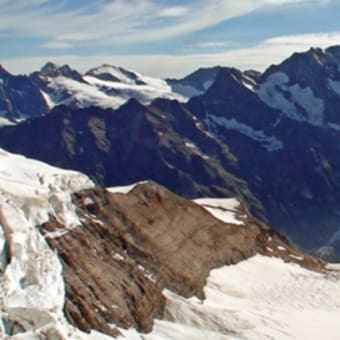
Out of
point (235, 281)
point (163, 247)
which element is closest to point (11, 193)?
point (163, 247)

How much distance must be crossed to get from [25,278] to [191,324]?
1575 cm

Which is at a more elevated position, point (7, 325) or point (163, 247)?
point (7, 325)

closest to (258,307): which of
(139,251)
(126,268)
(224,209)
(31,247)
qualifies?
(139,251)

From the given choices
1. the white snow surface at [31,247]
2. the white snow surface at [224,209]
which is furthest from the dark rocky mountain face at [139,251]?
the white snow surface at [224,209]

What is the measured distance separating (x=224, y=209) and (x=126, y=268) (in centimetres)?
3818

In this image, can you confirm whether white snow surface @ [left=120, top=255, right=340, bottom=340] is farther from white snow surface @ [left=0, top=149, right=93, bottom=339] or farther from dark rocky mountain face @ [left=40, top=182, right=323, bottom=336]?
white snow surface @ [left=0, top=149, right=93, bottom=339]

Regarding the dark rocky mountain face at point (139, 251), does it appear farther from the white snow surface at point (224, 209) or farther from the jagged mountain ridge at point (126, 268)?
the white snow surface at point (224, 209)

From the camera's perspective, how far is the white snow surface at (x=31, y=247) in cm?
4288

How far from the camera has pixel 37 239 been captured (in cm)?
5281

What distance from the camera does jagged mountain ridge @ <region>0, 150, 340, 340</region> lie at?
47659 millimetres

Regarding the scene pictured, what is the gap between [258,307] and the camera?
66625 mm

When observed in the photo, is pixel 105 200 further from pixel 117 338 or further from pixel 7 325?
pixel 7 325

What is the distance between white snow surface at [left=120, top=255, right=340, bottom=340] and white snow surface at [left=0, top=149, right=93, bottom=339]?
774cm

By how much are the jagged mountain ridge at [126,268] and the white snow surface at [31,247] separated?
0.25 feet
